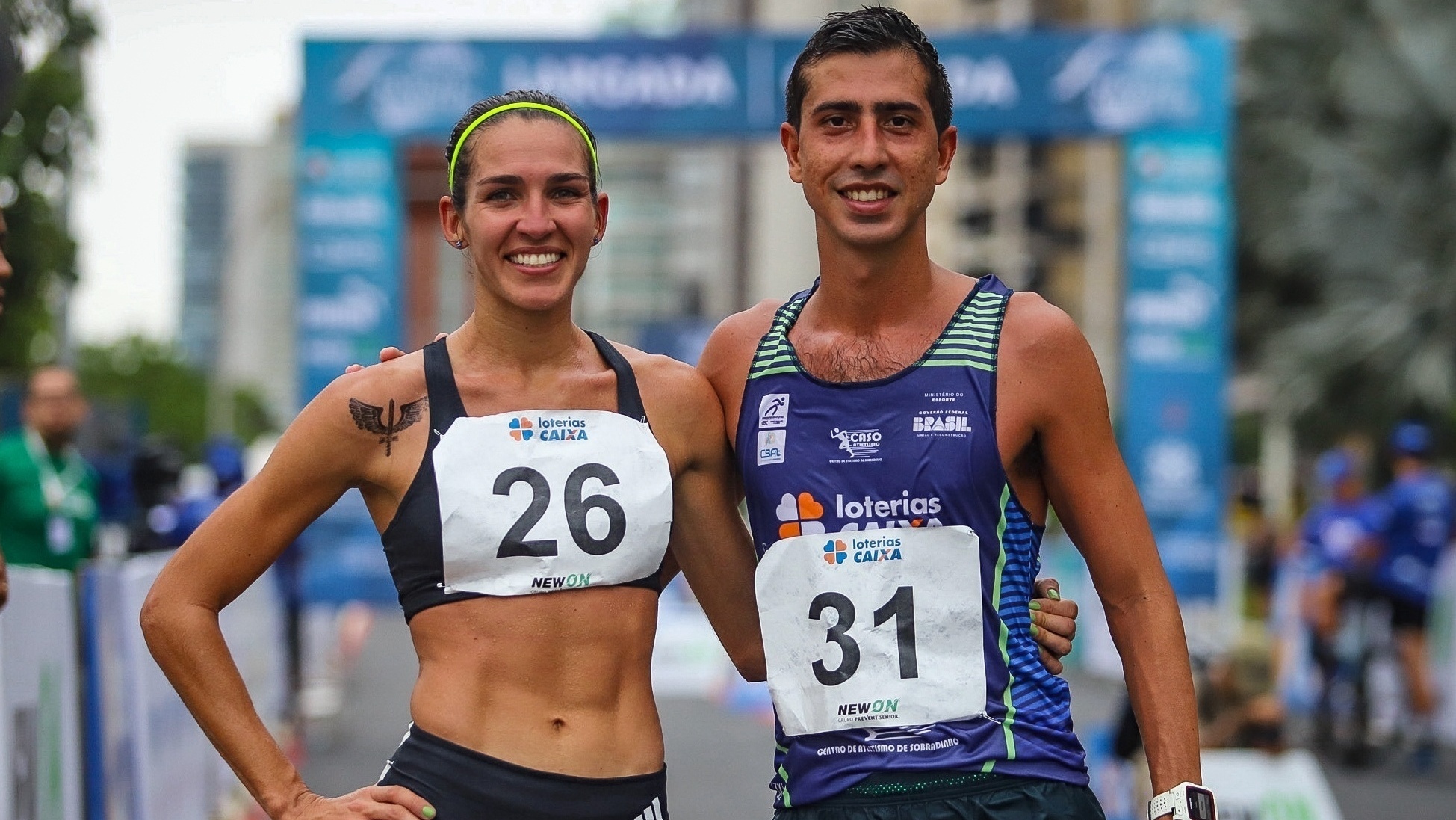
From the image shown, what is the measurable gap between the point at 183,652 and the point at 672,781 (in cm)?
685

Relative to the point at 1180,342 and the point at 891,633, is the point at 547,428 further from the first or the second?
the point at 1180,342

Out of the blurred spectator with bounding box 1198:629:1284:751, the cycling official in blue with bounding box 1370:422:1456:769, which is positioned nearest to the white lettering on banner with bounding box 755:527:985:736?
the blurred spectator with bounding box 1198:629:1284:751

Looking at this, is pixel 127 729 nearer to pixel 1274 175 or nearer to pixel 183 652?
pixel 183 652

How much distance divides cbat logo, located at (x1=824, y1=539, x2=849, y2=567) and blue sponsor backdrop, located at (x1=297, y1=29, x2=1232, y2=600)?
34.0 ft

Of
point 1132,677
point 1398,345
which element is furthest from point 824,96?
point 1398,345

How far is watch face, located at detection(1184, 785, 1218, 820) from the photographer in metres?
3.02

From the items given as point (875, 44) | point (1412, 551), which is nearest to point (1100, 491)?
point (875, 44)

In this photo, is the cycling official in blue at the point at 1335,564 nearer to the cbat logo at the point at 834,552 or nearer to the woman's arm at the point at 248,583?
the cbat logo at the point at 834,552

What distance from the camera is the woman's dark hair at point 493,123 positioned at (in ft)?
10.8

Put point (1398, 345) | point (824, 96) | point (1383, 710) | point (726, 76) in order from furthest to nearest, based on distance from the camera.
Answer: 1. point (1398, 345)
2. point (726, 76)
3. point (1383, 710)
4. point (824, 96)

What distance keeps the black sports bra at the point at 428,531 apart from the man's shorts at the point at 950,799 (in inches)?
21.0

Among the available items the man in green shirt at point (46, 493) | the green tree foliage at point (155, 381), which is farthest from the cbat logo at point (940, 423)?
the green tree foliage at point (155, 381)

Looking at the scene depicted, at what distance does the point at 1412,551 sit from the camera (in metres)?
11.4

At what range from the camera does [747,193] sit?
140ft
